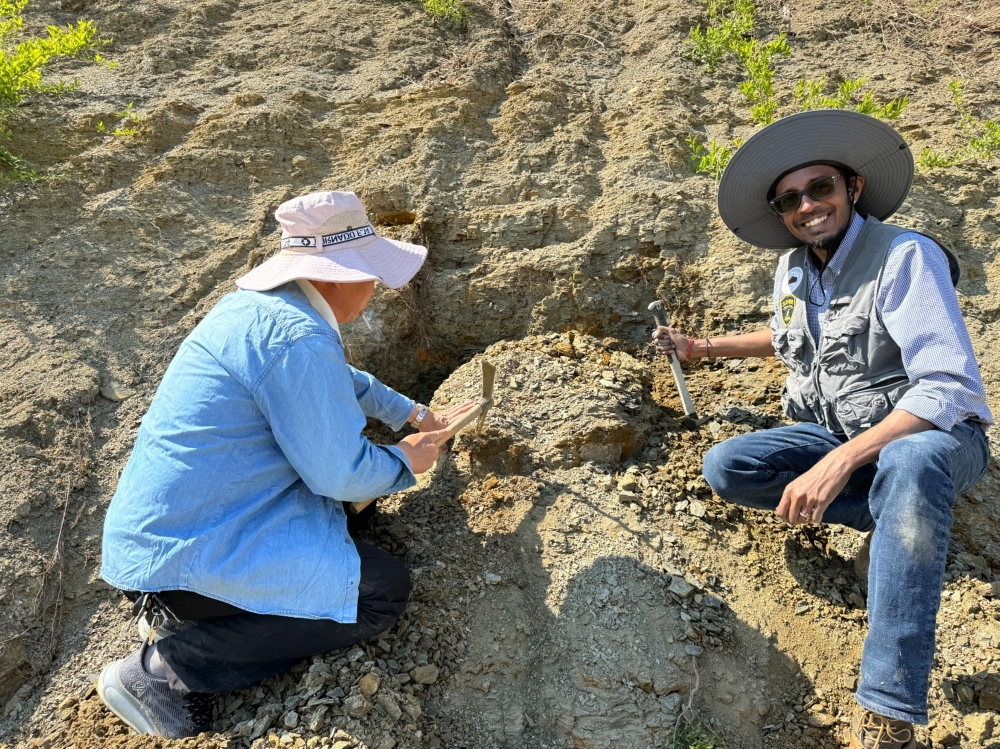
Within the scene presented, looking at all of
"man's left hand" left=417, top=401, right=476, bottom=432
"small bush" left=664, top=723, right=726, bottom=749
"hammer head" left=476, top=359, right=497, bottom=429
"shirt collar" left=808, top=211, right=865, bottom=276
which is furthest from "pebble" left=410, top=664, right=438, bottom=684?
"shirt collar" left=808, top=211, right=865, bottom=276

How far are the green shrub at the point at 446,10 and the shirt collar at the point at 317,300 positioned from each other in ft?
12.4

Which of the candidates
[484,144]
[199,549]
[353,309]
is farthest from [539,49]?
[199,549]

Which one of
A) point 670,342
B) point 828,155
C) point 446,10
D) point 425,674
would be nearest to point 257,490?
point 425,674

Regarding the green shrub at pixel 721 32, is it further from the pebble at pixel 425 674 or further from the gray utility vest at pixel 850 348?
the pebble at pixel 425 674

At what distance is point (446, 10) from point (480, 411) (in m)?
3.64

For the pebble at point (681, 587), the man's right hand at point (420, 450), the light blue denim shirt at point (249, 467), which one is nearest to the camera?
the light blue denim shirt at point (249, 467)

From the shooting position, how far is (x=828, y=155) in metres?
2.31

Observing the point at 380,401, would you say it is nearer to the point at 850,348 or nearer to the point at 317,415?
the point at 317,415

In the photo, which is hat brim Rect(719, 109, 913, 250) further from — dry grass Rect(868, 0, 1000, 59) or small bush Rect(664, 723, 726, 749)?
dry grass Rect(868, 0, 1000, 59)

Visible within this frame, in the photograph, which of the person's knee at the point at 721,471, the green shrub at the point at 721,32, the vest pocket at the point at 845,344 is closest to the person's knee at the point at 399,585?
the person's knee at the point at 721,471

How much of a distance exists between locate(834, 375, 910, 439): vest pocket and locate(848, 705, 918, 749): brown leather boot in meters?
0.84

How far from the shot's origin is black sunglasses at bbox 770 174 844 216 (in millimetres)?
2266

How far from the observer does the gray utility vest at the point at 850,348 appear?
6.85 feet

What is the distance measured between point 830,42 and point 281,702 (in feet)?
15.9
